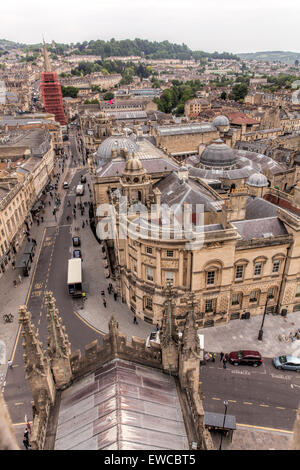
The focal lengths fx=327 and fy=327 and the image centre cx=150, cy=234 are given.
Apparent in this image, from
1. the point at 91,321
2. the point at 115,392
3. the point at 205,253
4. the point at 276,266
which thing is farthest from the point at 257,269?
the point at 115,392

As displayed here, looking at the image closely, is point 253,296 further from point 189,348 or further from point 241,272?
point 189,348

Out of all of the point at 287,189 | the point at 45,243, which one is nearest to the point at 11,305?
the point at 45,243

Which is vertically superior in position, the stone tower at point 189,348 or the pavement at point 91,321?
the stone tower at point 189,348

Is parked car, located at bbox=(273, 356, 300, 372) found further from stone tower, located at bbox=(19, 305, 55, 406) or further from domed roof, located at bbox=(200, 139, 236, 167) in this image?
domed roof, located at bbox=(200, 139, 236, 167)

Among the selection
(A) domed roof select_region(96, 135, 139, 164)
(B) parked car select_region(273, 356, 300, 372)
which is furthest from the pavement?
(A) domed roof select_region(96, 135, 139, 164)

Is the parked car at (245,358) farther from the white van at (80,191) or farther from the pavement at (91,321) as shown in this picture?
the white van at (80,191)

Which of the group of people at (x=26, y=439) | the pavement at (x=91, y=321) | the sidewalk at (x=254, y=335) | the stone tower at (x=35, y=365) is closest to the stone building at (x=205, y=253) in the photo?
the sidewalk at (x=254, y=335)

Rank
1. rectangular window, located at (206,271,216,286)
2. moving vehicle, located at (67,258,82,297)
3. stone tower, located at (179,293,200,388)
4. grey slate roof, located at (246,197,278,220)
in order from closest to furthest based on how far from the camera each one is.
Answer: stone tower, located at (179,293,200,388)
rectangular window, located at (206,271,216,286)
grey slate roof, located at (246,197,278,220)
moving vehicle, located at (67,258,82,297)

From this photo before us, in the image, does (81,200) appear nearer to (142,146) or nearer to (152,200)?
(142,146)
